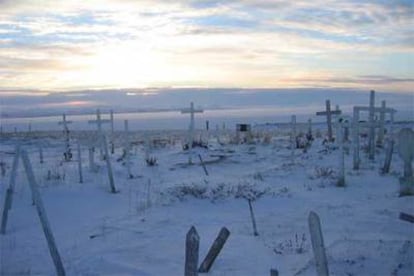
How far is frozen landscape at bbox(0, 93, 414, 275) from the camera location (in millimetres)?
9086

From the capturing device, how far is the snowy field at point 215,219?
29.8ft

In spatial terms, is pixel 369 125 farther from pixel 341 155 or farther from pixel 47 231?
pixel 47 231

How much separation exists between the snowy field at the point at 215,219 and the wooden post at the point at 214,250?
0.21 meters

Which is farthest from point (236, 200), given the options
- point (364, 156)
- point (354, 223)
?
point (364, 156)

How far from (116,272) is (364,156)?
16.5m

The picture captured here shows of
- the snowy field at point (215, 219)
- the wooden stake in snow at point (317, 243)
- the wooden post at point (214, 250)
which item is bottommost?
the snowy field at point (215, 219)

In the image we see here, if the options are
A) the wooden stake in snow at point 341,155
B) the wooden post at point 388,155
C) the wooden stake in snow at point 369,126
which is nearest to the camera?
the wooden stake in snow at point 341,155

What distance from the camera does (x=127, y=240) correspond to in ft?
36.0

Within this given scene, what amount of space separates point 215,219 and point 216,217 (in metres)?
0.24

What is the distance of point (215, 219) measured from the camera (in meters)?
13.0

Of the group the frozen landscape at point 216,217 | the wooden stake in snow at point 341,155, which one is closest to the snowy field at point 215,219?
the frozen landscape at point 216,217

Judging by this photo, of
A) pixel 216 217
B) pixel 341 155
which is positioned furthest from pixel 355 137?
pixel 216 217

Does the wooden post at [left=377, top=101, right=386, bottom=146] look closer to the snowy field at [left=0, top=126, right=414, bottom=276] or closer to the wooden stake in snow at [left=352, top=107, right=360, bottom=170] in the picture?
the snowy field at [left=0, top=126, right=414, bottom=276]

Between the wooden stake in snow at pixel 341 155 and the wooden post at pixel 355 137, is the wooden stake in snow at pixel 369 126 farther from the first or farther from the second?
the wooden stake in snow at pixel 341 155
